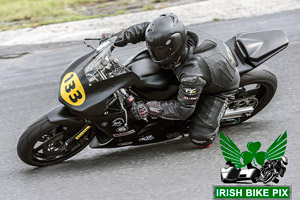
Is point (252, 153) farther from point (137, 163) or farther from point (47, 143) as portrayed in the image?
point (47, 143)

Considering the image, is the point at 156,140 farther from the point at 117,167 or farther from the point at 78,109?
the point at 78,109

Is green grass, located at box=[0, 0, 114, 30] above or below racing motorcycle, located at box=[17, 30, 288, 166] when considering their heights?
below

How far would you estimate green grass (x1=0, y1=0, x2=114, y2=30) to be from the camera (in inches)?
406

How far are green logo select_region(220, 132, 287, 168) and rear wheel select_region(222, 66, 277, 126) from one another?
0.44 meters

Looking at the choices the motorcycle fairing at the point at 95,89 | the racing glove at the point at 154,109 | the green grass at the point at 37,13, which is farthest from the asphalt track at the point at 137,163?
the green grass at the point at 37,13

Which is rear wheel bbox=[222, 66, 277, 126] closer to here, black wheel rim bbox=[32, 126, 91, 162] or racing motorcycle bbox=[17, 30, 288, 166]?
racing motorcycle bbox=[17, 30, 288, 166]

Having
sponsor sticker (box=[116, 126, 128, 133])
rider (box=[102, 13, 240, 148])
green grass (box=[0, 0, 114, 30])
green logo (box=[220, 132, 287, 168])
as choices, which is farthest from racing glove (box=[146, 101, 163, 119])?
green grass (box=[0, 0, 114, 30])

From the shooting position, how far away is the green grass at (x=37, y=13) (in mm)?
10305

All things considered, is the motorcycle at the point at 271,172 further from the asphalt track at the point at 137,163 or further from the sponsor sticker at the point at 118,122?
the sponsor sticker at the point at 118,122

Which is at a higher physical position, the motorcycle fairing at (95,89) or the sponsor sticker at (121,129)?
the motorcycle fairing at (95,89)

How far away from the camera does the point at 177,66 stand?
180 inches

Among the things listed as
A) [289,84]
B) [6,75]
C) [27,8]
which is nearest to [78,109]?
[289,84]

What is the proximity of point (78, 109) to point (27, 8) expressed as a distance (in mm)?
7401

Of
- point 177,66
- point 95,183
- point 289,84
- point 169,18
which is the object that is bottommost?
point 289,84
